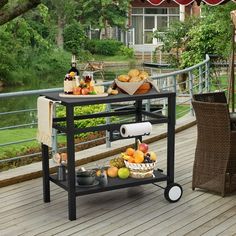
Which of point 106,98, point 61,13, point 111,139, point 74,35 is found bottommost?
point 111,139

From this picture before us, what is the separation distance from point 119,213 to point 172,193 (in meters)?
0.53

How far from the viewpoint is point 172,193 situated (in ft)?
16.8

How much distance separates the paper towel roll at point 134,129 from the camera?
4.88 meters

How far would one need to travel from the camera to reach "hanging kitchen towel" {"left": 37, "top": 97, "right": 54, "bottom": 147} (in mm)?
4742

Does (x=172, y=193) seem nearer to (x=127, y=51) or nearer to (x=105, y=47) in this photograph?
(x=127, y=51)

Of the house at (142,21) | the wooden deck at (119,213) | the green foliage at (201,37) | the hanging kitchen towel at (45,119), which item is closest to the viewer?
the wooden deck at (119,213)

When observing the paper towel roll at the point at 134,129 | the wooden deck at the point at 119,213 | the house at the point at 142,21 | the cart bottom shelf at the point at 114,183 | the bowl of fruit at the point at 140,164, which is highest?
the house at the point at 142,21

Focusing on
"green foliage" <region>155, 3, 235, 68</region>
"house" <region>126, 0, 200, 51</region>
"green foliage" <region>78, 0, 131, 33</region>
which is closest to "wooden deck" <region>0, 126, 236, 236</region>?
"green foliage" <region>155, 3, 235, 68</region>

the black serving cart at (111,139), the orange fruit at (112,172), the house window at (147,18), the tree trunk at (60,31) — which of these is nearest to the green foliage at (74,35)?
the tree trunk at (60,31)

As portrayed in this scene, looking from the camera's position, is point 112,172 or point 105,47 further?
point 105,47

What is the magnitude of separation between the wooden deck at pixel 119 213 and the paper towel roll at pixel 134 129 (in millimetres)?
627

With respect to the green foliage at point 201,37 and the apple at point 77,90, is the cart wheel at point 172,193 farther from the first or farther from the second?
the green foliage at point 201,37

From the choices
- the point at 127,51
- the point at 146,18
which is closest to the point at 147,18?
the point at 146,18

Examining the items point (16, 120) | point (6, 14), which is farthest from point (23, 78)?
point (6, 14)
